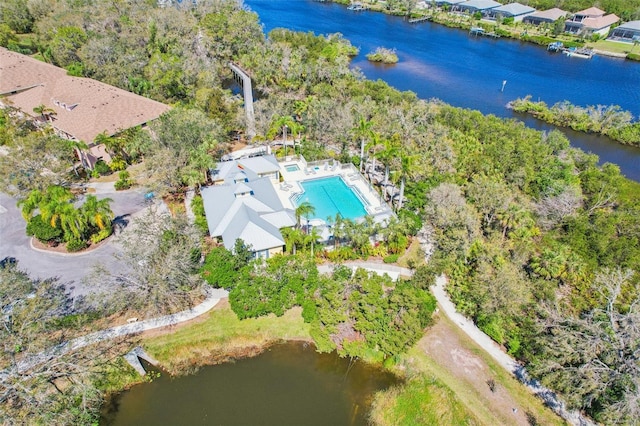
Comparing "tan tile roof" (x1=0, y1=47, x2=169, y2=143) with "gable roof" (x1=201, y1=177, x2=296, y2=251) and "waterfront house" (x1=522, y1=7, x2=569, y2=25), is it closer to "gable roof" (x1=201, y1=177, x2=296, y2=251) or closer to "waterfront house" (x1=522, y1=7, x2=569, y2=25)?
"gable roof" (x1=201, y1=177, x2=296, y2=251)

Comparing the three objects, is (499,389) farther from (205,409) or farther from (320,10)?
(320,10)

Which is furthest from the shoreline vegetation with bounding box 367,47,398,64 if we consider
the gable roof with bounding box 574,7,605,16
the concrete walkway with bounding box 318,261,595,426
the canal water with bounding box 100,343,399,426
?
the canal water with bounding box 100,343,399,426

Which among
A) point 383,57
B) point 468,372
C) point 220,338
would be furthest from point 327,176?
point 383,57

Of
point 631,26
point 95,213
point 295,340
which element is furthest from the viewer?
point 631,26

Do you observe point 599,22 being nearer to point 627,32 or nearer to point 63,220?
point 627,32

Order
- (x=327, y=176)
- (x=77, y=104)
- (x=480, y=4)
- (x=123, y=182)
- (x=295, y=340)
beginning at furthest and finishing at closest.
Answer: (x=480, y=4) → (x=77, y=104) → (x=327, y=176) → (x=123, y=182) → (x=295, y=340)
